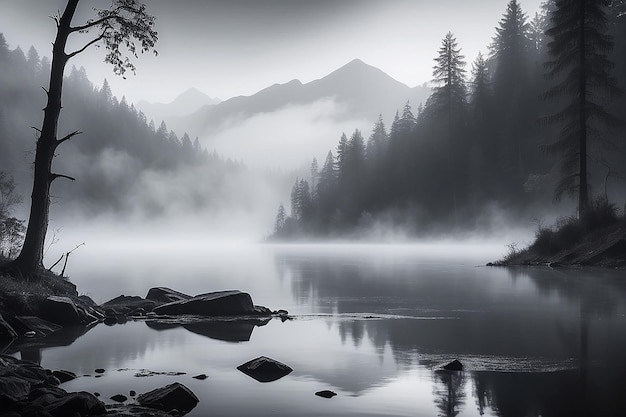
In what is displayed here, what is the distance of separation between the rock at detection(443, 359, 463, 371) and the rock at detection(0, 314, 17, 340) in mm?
9914

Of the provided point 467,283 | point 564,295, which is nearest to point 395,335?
point 564,295

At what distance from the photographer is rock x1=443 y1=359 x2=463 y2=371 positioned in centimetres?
1076

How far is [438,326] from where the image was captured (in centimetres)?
1645

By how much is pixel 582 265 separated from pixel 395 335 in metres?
23.0

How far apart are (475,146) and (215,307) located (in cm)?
6997

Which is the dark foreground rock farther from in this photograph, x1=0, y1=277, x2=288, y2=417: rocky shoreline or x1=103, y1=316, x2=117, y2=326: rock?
x1=103, y1=316, x2=117, y2=326: rock


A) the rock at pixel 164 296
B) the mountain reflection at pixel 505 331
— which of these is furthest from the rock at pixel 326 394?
the rock at pixel 164 296

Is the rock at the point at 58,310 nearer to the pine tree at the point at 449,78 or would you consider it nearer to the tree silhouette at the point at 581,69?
the tree silhouette at the point at 581,69

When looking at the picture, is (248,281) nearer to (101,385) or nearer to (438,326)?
(438,326)

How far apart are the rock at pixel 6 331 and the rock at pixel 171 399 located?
6.77 m

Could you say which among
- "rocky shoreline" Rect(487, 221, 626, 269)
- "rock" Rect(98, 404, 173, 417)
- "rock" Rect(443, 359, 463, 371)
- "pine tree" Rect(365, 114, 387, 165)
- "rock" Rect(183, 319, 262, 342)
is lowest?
"rock" Rect(98, 404, 173, 417)

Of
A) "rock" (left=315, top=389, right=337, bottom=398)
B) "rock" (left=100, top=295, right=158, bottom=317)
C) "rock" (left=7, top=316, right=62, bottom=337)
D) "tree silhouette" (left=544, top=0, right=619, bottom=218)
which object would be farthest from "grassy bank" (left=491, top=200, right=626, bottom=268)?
"rock" (left=7, top=316, right=62, bottom=337)

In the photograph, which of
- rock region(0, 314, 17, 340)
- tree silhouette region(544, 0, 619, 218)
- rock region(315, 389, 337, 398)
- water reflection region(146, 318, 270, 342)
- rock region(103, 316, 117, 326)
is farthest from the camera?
tree silhouette region(544, 0, 619, 218)

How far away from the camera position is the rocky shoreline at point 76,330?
302 inches
